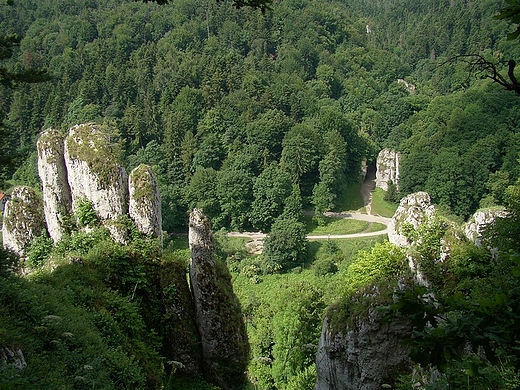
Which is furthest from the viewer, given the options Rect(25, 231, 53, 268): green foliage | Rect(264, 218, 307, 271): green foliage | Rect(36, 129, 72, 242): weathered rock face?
Rect(264, 218, 307, 271): green foliage

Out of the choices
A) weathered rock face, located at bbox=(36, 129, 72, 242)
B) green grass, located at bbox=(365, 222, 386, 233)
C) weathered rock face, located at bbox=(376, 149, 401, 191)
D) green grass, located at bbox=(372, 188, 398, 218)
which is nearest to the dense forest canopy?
weathered rock face, located at bbox=(376, 149, 401, 191)

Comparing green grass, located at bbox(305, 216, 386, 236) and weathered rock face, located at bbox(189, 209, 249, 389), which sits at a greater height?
weathered rock face, located at bbox(189, 209, 249, 389)

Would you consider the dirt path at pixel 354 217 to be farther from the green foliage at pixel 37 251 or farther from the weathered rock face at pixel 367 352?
the weathered rock face at pixel 367 352

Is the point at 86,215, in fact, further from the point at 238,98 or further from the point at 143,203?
the point at 238,98

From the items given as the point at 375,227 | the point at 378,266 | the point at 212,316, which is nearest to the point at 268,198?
the point at 375,227

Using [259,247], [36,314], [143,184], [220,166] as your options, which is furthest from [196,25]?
[36,314]

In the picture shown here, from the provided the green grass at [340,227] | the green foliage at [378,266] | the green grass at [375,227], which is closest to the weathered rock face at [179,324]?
the green foliage at [378,266]

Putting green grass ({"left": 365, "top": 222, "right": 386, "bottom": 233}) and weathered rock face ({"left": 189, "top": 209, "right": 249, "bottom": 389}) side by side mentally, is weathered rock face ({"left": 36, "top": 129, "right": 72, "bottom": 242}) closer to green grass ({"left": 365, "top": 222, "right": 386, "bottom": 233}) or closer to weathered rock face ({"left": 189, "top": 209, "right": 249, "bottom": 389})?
weathered rock face ({"left": 189, "top": 209, "right": 249, "bottom": 389})
